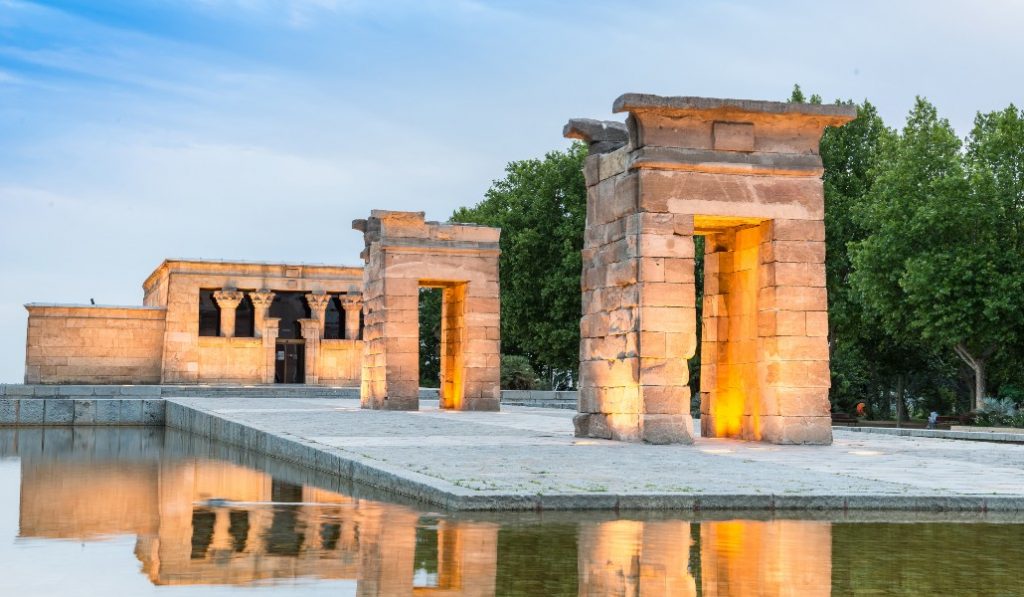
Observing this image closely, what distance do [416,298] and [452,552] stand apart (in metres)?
22.9

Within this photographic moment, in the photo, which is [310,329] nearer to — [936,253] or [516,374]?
[516,374]

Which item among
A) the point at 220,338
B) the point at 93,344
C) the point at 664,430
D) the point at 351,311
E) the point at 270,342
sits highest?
the point at 351,311

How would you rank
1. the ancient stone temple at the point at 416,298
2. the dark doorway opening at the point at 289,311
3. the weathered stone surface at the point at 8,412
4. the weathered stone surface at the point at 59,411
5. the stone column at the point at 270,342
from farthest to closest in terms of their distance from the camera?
the dark doorway opening at the point at 289,311 → the stone column at the point at 270,342 → the ancient stone temple at the point at 416,298 → the weathered stone surface at the point at 59,411 → the weathered stone surface at the point at 8,412

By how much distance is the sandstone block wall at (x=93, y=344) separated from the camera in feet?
158

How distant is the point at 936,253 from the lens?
1489 inches

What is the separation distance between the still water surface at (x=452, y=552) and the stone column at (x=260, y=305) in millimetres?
41162

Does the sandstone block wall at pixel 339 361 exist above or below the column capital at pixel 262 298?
below

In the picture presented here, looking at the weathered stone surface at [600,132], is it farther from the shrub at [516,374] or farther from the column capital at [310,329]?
the column capital at [310,329]

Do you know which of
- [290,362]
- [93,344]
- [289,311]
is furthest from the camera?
[289,311]

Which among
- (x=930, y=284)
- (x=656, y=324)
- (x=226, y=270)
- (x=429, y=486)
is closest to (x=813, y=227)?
(x=656, y=324)

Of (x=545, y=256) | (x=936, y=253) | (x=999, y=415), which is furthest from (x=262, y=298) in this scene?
(x=999, y=415)

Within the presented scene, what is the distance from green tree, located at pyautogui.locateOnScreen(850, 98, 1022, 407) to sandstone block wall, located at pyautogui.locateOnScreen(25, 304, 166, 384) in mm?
27199

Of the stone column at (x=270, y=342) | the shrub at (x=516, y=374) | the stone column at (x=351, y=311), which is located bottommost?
the shrub at (x=516, y=374)

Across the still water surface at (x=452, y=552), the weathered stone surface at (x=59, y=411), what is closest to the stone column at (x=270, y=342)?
the weathered stone surface at (x=59, y=411)
